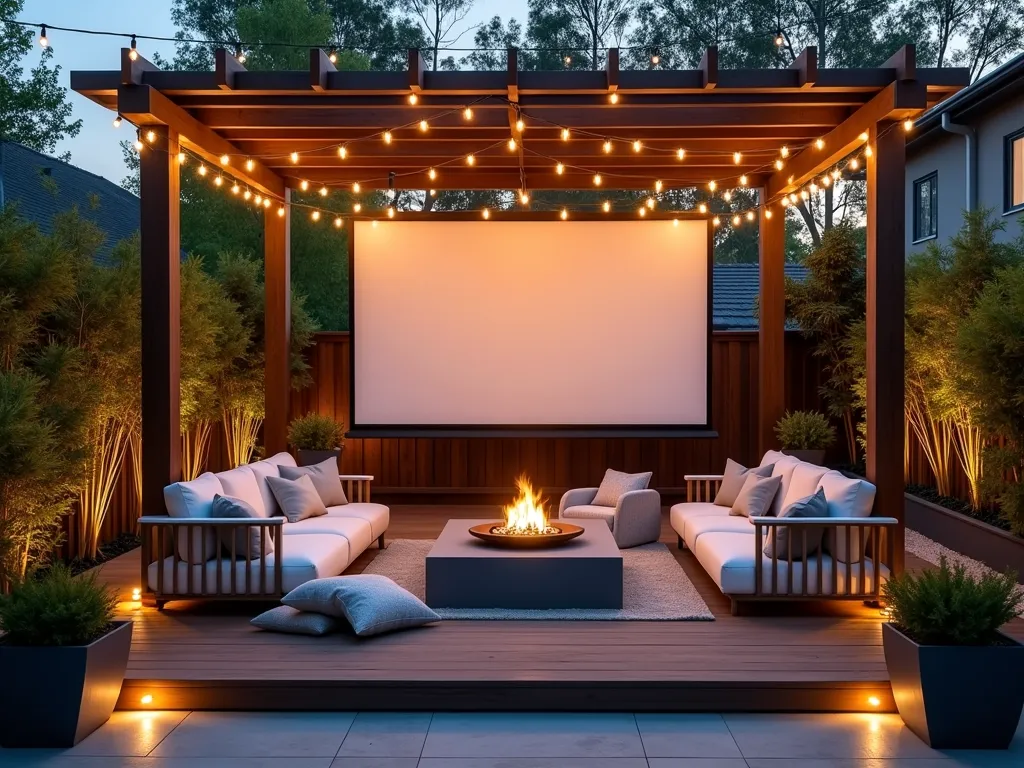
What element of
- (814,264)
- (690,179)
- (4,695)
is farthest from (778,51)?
(4,695)

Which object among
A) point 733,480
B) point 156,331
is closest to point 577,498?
point 733,480

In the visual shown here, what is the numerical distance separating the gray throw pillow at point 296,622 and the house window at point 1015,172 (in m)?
8.70

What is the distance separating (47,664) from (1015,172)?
10.3 metres

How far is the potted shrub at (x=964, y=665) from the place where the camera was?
3.54 m

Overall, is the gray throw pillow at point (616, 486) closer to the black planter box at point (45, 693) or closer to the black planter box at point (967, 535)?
the black planter box at point (967, 535)

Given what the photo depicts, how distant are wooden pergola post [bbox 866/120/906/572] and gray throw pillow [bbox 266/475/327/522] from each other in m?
3.65

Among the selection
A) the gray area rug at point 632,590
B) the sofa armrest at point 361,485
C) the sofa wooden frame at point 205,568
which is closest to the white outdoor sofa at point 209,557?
the sofa wooden frame at point 205,568

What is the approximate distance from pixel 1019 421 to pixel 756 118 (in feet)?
8.34

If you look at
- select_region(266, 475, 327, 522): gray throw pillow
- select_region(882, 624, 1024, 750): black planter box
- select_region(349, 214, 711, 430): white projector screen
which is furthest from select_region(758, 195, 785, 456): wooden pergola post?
select_region(882, 624, 1024, 750): black planter box

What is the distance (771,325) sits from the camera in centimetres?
812

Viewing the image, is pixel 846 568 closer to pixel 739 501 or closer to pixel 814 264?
pixel 739 501

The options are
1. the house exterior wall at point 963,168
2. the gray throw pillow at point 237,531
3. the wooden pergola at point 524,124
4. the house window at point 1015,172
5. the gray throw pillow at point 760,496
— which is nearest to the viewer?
the gray throw pillow at point 237,531

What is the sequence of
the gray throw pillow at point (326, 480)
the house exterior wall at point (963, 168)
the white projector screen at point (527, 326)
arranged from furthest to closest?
the house exterior wall at point (963, 168), the white projector screen at point (527, 326), the gray throw pillow at point (326, 480)

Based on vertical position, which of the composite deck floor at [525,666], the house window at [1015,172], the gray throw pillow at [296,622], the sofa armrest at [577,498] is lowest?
the composite deck floor at [525,666]
